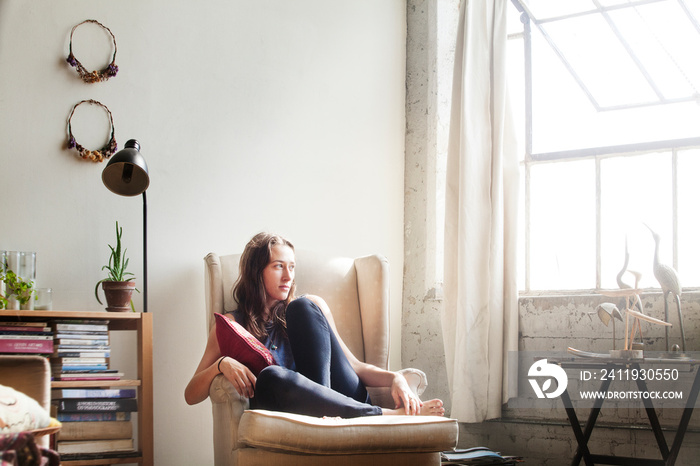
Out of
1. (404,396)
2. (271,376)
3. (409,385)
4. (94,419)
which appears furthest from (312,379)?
(94,419)

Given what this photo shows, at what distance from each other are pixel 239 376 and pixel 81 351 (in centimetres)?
64

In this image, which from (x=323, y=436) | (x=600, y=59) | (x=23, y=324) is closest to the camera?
(x=323, y=436)

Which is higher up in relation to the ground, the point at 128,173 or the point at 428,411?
the point at 128,173

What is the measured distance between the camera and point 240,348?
81.4 inches

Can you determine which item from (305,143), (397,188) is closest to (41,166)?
(305,143)

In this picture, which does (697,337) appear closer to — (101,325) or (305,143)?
(305,143)

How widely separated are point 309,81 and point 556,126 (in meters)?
1.35

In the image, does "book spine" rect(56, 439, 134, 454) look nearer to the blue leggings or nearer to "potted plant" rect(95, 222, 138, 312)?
"potted plant" rect(95, 222, 138, 312)

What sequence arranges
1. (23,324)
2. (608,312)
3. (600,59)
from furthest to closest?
(600,59) < (608,312) < (23,324)

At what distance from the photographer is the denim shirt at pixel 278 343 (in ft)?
7.47

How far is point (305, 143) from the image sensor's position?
3.29 meters

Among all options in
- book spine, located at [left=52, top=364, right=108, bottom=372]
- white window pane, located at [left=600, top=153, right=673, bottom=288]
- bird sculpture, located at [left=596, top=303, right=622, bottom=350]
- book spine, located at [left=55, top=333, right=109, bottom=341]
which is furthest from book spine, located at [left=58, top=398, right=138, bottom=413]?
white window pane, located at [left=600, top=153, right=673, bottom=288]

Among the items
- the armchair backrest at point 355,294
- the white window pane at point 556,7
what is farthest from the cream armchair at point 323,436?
the white window pane at point 556,7

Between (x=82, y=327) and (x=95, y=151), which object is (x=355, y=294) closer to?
(x=82, y=327)
